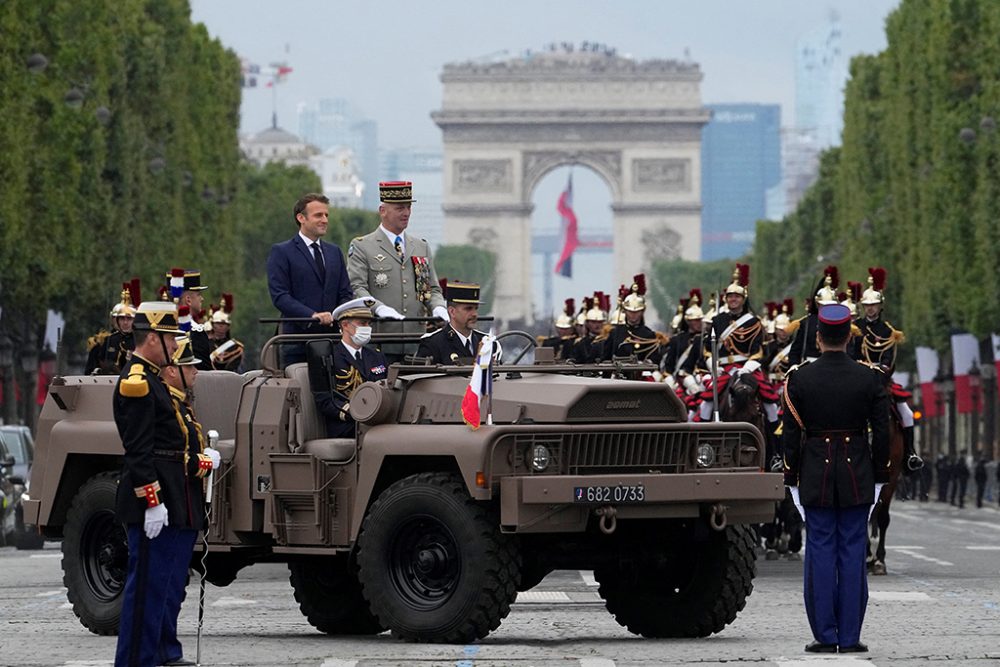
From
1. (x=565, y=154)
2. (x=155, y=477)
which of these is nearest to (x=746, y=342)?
(x=155, y=477)

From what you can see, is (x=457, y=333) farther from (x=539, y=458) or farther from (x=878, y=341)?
(x=878, y=341)

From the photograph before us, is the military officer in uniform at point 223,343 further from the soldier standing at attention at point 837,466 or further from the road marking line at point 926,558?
the soldier standing at attention at point 837,466

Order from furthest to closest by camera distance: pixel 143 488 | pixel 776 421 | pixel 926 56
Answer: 1. pixel 926 56
2. pixel 776 421
3. pixel 143 488

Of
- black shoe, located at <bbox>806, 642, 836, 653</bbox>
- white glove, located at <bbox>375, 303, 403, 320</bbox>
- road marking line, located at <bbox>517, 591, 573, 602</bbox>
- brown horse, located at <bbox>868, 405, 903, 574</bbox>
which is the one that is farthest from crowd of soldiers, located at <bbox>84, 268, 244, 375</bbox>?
black shoe, located at <bbox>806, 642, 836, 653</bbox>

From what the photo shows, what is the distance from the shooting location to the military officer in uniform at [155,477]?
12461mm

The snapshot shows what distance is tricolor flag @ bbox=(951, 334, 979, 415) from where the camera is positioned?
190ft

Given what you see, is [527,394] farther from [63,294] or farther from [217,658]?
[63,294]

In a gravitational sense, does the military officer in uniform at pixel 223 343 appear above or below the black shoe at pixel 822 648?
above

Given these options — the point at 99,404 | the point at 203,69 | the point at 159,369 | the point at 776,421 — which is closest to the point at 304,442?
the point at 99,404

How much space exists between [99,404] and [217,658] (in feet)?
8.81

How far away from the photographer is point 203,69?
7006 cm

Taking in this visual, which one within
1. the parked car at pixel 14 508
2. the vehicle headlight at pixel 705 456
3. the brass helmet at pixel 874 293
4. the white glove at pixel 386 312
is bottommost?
the parked car at pixel 14 508

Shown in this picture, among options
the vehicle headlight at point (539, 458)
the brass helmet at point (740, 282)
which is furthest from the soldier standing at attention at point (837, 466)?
the brass helmet at point (740, 282)

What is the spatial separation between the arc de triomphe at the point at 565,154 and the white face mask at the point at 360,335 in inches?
5553
